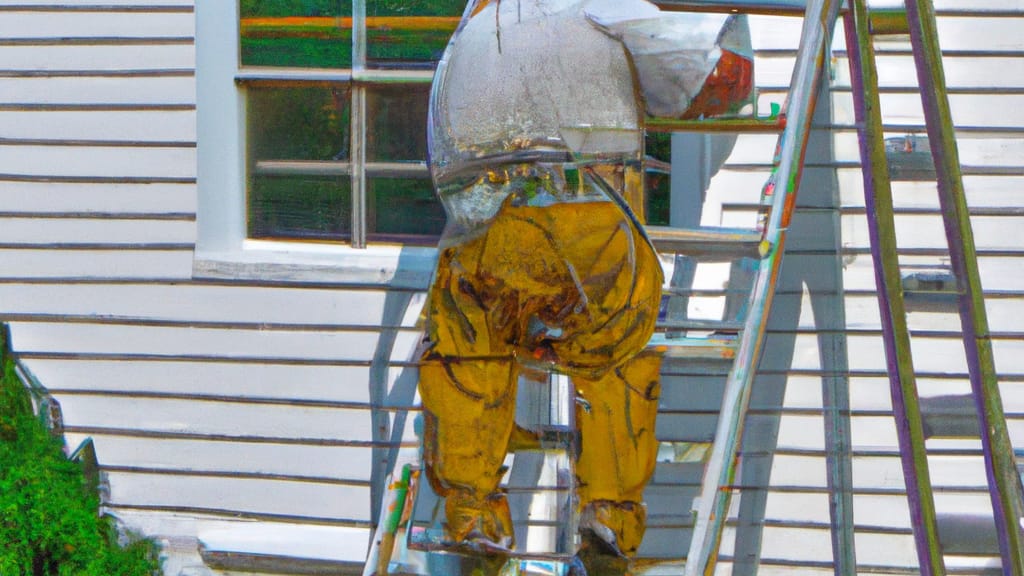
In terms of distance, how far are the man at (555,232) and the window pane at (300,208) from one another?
46.3 inches

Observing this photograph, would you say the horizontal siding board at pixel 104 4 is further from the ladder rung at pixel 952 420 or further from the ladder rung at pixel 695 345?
the ladder rung at pixel 952 420

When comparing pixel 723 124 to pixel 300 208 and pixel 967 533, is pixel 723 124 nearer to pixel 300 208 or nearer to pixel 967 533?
pixel 967 533

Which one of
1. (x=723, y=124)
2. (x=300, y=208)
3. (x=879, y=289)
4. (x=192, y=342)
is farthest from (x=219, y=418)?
(x=879, y=289)

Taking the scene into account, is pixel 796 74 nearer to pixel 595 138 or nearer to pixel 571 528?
pixel 595 138

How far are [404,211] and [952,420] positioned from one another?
1.81 metres

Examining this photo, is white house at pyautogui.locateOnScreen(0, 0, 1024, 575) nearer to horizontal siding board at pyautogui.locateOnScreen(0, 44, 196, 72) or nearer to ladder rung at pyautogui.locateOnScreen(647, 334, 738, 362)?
horizontal siding board at pyautogui.locateOnScreen(0, 44, 196, 72)

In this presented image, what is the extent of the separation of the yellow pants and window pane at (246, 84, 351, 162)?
123 cm

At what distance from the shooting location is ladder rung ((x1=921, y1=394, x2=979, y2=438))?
2355 millimetres

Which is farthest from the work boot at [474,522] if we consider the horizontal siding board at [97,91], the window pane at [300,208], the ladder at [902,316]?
the horizontal siding board at [97,91]

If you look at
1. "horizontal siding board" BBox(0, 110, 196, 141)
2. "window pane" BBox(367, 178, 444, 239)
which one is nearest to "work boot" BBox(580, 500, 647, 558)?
"window pane" BBox(367, 178, 444, 239)

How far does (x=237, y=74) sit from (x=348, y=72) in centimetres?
35

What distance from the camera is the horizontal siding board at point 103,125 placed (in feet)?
11.8

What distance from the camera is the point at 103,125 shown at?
365 centimetres

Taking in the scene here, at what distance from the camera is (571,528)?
2.67 m
